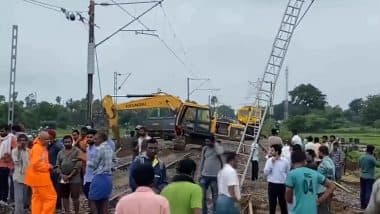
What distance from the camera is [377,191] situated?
7.55 meters

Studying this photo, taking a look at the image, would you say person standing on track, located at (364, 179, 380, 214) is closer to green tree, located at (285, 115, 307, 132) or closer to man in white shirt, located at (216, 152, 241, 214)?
man in white shirt, located at (216, 152, 241, 214)

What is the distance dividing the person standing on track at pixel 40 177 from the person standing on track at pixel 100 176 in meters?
0.86

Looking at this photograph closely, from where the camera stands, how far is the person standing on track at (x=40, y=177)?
41.7 feet

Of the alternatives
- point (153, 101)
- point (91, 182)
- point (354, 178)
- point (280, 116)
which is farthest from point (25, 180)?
point (280, 116)

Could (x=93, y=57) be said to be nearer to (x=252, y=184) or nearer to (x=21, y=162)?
(x=252, y=184)

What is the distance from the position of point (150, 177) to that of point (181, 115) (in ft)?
105

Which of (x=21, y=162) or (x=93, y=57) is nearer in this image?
(x=21, y=162)

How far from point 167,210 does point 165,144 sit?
3513cm

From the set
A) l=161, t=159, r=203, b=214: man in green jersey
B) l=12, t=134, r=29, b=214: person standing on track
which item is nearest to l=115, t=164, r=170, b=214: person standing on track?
l=161, t=159, r=203, b=214: man in green jersey

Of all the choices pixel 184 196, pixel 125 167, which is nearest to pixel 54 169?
pixel 184 196

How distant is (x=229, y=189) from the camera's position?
1057cm

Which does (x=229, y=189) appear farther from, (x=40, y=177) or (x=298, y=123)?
(x=298, y=123)

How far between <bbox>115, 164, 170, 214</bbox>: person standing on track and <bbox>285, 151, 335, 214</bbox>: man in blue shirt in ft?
12.5

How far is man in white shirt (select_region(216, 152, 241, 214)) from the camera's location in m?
10.5
